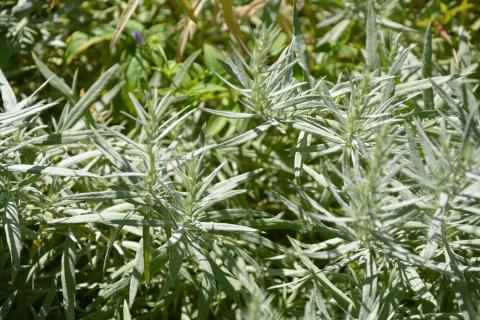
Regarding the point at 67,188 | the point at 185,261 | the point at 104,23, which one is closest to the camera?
the point at 67,188

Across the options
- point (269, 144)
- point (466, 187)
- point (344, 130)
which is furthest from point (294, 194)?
point (466, 187)

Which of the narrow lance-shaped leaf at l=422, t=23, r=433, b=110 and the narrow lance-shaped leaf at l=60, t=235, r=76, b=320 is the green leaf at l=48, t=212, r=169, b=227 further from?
the narrow lance-shaped leaf at l=422, t=23, r=433, b=110

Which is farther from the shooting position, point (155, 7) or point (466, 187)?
point (155, 7)

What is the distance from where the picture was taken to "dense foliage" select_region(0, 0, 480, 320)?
87 centimetres

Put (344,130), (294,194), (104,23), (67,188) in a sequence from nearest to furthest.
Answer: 1. (344,130)
2. (67,188)
3. (294,194)
4. (104,23)

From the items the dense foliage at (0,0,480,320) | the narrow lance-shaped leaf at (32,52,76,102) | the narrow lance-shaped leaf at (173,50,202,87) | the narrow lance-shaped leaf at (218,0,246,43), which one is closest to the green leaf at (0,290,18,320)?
the dense foliage at (0,0,480,320)

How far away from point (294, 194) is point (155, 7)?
70 centimetres

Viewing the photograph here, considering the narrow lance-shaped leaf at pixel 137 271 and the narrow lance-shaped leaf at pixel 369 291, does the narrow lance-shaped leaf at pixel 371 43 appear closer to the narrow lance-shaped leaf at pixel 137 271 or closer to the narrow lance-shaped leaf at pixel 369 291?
the narrow lance-shaped leaf at pixel 369 291

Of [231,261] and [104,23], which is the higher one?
[104,23]

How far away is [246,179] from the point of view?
0.96 meters

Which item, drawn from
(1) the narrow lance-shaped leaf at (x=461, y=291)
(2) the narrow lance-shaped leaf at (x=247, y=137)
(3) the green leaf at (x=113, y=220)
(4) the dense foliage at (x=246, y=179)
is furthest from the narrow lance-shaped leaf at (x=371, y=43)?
(3) the green leaf at (x=113, y=220)

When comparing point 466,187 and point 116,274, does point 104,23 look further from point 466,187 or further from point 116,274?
point 466,187

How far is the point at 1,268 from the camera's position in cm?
115

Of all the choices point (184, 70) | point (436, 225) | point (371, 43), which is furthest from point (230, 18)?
point (436, 225)
